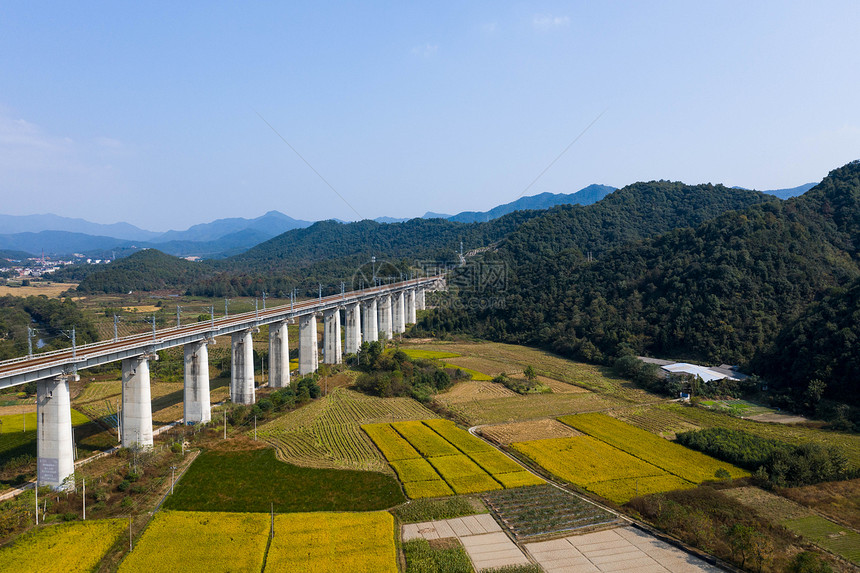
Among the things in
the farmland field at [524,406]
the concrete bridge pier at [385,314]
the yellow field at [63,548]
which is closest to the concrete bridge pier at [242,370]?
the farmland field at [524,406]

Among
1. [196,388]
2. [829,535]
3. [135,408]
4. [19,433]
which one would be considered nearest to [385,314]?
[196,388]

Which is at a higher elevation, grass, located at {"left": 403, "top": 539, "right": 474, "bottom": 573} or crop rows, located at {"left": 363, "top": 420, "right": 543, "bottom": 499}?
grass, located at {"left": 403, "top": 539, "right": 474, "bottom": 573}

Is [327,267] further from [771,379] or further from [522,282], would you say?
[771,379]

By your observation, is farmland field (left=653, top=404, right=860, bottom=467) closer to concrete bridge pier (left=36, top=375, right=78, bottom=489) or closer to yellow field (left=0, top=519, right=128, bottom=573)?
yellow field (left=0, top=519, right=128, bottom=573)

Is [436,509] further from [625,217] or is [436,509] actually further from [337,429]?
[625,217]

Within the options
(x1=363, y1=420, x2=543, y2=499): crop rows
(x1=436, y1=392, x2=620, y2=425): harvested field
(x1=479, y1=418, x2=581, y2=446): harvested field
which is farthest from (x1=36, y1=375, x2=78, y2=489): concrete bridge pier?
(x1=436, y1=392, x2=620, y2=425): harvested field

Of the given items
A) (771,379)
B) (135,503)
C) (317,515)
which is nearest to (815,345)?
(771,379)

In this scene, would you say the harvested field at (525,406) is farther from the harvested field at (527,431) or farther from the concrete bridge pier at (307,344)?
the concrete bridge pier at (307,344)
